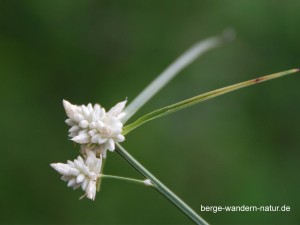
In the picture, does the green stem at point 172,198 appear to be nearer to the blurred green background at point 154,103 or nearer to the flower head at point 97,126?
the flower head at point 97,126

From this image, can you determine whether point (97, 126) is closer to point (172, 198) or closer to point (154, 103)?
point (172, 198)

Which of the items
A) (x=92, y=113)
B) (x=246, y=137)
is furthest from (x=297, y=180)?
(x=92, y=113)

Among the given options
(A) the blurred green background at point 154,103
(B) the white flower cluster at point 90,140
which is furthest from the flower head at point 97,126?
(A) the blurred green background at point 154,103

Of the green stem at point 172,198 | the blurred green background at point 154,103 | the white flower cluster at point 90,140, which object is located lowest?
the green stem at point 172,198

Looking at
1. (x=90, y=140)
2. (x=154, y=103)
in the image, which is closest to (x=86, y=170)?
(x=90, y=140)

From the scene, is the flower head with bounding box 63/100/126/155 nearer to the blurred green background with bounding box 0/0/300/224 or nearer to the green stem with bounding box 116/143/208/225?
the green stem with bounding box 116/143/208/225

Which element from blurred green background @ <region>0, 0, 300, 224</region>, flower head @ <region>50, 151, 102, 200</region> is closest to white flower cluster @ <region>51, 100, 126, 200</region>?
flower head @ <region>50, 151, 102, 200</region>
